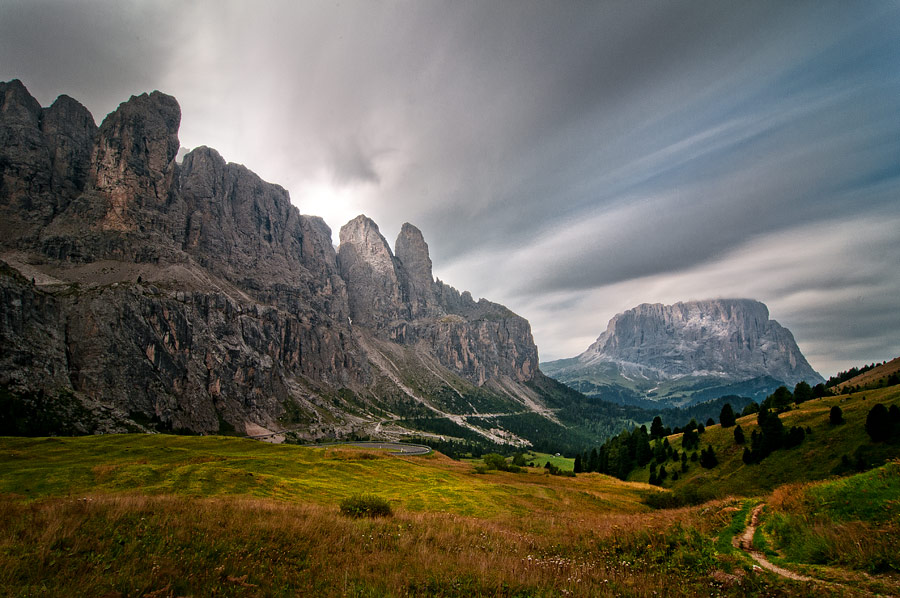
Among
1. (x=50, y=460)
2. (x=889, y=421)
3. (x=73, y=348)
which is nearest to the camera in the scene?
(x=50, y=460)

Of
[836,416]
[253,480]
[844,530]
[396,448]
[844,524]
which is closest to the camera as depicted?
[844,530]

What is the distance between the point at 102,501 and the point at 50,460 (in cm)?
4272

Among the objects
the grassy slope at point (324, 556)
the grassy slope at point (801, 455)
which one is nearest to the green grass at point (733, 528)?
the grassy slope at point (324, 556)

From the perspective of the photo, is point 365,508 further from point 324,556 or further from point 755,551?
point 755,551

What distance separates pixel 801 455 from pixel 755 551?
60.3 m

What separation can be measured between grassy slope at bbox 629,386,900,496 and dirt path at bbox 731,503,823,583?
34.8m

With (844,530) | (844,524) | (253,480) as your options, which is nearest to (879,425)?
(844,524)

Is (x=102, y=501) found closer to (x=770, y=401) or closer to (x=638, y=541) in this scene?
(x=638, y=541)

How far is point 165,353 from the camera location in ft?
554

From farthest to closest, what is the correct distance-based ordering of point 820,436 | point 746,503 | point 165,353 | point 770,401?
point 165,353, point 770,401, point 820,436, point 746,503

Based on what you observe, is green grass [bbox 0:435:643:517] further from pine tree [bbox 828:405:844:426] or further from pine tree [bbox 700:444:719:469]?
pine tree [bbox 828:405:844:426]

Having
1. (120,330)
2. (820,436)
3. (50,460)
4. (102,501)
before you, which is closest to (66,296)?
(120,330)

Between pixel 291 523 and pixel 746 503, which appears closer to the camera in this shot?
pixel 291 523

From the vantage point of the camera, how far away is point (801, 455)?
55594mm
